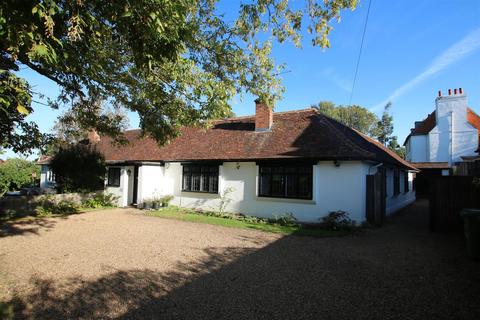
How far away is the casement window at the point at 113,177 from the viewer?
19172 mm

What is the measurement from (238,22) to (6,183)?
28540mm

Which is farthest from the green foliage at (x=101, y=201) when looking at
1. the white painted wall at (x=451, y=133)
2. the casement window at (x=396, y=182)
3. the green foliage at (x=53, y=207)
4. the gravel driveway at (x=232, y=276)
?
the white painted wall at (x=451, y=133)

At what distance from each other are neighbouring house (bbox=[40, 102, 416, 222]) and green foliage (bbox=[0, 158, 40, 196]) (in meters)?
13.7

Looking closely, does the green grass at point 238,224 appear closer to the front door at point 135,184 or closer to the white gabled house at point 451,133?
the front door at point 135,184

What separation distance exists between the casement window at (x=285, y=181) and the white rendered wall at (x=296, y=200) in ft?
0.83

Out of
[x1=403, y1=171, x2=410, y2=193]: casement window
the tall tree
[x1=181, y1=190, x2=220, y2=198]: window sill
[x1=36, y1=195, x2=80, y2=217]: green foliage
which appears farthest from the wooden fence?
the tall tree

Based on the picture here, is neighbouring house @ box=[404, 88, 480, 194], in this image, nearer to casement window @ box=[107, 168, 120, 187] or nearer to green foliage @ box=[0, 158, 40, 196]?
casement window @ box=[107, 168, 120, 187]

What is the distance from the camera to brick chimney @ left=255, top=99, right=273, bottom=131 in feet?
53.7

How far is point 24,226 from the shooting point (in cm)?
1156

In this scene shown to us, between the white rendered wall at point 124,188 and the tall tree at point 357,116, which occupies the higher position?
the tall tree at point 357,116

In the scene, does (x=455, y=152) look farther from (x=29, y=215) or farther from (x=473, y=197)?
(x=29, y=215)

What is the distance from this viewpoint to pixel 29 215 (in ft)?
47.5

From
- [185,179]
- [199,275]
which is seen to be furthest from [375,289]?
[185,179]

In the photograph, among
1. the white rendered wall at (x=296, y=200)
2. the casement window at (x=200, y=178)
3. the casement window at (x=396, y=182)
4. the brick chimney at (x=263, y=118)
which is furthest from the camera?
the casement window at (x=396, y=182)
